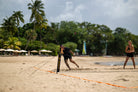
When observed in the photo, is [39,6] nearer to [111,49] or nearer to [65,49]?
[65,49]

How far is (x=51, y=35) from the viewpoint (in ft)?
182

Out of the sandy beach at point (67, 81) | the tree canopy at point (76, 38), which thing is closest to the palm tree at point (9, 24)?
the tree canopy at point (76, 38)

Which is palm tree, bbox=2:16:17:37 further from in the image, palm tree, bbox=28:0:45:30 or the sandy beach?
the sandy beach

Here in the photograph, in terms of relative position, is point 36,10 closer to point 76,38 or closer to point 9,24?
point 9,24

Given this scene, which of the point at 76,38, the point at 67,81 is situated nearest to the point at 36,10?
the point at 76,38

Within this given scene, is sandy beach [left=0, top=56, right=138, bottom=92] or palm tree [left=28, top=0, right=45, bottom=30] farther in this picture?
palm tree [left=28, top=0, right=45, bottom=30]

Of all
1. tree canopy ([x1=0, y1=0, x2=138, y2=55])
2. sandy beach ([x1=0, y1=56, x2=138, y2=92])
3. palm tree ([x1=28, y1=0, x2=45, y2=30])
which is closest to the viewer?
sandy beach ([x1=0, y1=56, x2=138, y2=92])

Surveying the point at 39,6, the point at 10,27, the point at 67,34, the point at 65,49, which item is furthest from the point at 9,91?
the point at 67,34

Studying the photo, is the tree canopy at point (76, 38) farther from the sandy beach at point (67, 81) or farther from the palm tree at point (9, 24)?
the sandy beach at point (67, 81)

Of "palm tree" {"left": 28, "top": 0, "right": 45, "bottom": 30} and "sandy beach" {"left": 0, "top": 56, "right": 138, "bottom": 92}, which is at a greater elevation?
"palm tree" {"left": 28, "top": 0, "right": 45, "bottom": 30}

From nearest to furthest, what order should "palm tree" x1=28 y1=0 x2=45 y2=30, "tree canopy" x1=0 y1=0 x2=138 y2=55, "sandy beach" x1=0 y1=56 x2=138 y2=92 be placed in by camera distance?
"sandy beach" x1=0 y1=56 x2=138 y2=92, "palm tree" x1=28 y1=0 x2=45 y2=30, "tree canopy" x1=0 y1=0 x2=138 y2=55

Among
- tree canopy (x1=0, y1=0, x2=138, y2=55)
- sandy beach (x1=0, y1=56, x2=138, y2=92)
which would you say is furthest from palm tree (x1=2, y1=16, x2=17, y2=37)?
sandy beach (x1=0, y1=56, x2=138, y2=92)

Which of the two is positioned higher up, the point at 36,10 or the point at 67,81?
the point at 36,10

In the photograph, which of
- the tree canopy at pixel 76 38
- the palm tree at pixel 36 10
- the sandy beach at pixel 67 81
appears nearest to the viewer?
the sandy beach at pixel 67 81
